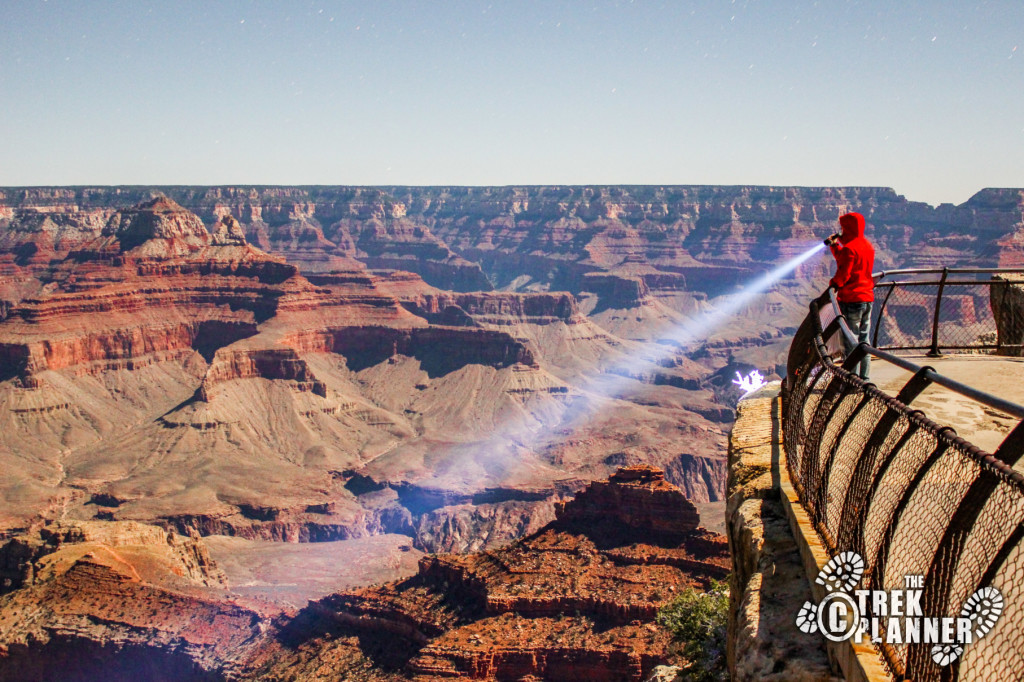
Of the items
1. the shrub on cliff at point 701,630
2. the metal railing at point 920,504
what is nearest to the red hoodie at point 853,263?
the metal railing at point 920,504

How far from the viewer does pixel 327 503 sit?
91625 millimetres

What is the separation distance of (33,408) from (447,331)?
60.7m

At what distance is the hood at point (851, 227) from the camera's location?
13.2m

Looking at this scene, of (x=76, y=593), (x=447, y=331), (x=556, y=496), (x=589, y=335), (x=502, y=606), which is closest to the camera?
(x=502, y=606)

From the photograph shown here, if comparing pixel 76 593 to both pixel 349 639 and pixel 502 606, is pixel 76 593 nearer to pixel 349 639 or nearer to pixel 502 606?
pixel 349 639

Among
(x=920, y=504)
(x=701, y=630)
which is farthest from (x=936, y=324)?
(x=701, y=630)

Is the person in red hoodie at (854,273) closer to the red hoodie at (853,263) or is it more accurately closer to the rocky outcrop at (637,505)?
the red hoodie at (853,263)

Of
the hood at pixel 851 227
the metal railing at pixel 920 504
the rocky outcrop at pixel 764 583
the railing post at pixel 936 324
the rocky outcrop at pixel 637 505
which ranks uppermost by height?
the hood at pixel 851 227

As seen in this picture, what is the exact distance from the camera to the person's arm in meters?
13.4

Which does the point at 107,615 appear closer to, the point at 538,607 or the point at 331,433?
the point at 538,607

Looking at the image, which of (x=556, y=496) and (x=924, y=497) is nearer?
(x=924, y=497)

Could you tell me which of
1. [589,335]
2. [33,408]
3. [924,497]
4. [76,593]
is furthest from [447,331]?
[924,497]

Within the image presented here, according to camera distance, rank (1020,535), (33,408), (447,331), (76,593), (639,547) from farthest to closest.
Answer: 1. (447,331)
2. (33,408)
3. (76,593)
4. (639,547)
5. (1020,535)

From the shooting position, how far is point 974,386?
44.5 feet
